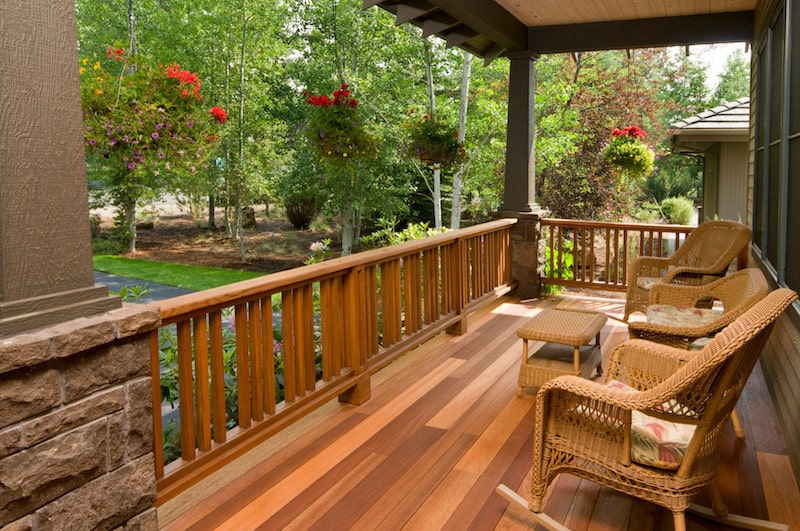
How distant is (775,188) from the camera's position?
155 inches

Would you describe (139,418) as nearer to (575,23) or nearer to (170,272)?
(575,23)

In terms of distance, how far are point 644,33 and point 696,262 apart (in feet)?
7.54

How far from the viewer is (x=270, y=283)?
276 cm

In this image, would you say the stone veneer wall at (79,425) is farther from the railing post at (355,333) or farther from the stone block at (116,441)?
the railing post at (355,333)

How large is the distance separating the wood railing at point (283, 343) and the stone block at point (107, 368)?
130 millimetres

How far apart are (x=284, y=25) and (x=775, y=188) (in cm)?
1224

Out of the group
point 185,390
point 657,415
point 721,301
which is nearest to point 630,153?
point 721,301

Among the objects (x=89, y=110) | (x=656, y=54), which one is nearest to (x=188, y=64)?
(x=89, y=110)

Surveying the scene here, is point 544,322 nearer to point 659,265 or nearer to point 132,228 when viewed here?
point 659,265

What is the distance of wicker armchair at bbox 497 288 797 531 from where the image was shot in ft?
5.99

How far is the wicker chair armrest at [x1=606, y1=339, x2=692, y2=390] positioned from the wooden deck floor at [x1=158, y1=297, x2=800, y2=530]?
47 cm

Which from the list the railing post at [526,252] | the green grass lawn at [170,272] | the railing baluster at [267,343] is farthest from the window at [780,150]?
the green grass lawn at [170,272]

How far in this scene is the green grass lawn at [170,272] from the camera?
42.0ft

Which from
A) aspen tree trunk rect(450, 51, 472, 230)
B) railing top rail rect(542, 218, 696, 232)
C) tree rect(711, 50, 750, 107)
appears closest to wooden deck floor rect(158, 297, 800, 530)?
railing top rail rect(542, 218, 696, 232)
